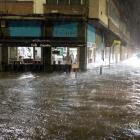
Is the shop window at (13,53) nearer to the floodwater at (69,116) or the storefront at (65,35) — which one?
the storefront at (65,35)

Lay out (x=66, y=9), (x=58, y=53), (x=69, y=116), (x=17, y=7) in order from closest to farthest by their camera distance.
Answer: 1. (x=69, y=116)
2. (x=17, y=7)
3. (x=66, y=9)
4. (x=58, y=53)

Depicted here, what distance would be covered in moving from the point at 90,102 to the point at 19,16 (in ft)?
49.2

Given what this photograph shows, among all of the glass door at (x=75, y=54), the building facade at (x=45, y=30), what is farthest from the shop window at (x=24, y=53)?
the glass door at (x=75, y=54)

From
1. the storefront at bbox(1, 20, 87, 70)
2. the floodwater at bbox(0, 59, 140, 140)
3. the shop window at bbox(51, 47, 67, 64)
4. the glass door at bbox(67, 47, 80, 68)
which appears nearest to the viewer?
the floodwater at bbox(0, 59, 140, 140)

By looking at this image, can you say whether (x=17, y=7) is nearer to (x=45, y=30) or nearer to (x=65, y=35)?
(x=45, y=30)

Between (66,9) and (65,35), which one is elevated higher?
(66,9)

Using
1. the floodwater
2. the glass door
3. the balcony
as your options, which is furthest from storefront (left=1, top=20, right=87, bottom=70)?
the floodwater

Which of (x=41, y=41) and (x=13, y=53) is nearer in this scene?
(x=41, y=41)

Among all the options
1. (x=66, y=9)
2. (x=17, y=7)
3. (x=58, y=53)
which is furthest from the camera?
(x=58, y=53)

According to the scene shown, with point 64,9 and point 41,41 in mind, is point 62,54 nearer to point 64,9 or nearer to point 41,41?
point 41,41

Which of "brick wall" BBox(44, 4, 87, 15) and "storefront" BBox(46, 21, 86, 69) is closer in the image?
"brick wall" BBox(44, 4, 87, 15)

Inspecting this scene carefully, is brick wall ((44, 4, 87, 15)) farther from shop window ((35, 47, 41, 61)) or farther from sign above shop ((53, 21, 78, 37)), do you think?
shop window ((35, 47, 41, 61))

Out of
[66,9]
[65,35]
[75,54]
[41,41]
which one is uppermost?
[66,9]

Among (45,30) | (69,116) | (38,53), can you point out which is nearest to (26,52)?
(38,53)
